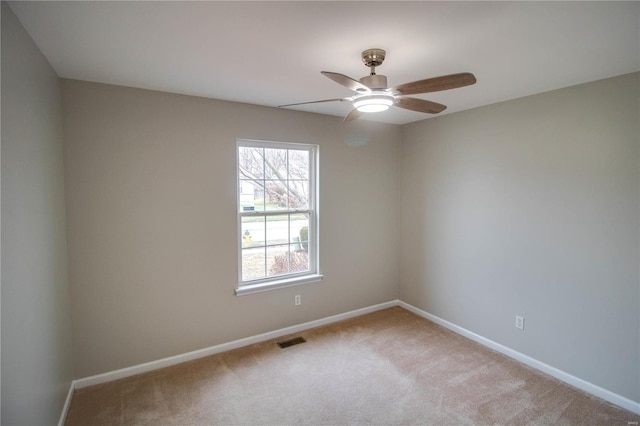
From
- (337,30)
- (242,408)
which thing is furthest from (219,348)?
(337,30)

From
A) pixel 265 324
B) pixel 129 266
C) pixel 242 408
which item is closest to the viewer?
pixel 242 408

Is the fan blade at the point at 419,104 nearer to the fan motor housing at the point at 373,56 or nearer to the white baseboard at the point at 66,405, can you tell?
the fan motor housing at the point at 373,56

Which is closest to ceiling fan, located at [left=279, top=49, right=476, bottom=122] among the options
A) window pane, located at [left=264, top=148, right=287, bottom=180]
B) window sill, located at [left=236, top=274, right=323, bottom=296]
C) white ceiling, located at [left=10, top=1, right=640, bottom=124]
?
white ceiling, located at [left=10, top=1, right=640, bottom=124]

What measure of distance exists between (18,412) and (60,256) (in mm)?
1119

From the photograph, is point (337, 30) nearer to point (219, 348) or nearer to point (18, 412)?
point (18, 412)

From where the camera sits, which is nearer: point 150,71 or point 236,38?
point 236,38

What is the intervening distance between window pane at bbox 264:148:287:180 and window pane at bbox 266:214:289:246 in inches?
17.6

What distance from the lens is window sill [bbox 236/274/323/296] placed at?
323 centimetres

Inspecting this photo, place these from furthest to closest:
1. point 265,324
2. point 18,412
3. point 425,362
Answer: point 265,324
point 425,362
point 18,412

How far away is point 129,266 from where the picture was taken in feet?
8.87

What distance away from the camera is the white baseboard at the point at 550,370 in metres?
2.36

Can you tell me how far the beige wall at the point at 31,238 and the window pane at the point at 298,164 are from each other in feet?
6.52

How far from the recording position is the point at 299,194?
3615 millimetres

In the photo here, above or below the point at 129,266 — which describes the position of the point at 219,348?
below
